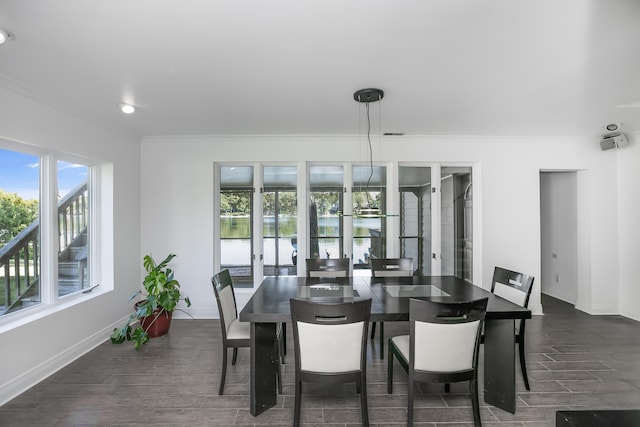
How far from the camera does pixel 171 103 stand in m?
3.07

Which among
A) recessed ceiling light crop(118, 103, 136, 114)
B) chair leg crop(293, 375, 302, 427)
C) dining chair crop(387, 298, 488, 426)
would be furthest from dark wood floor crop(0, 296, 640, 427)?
recessed ceiling light crop(118, 103, 136, 114)

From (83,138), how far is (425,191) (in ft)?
14.3

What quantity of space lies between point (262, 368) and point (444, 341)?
126 centimetres

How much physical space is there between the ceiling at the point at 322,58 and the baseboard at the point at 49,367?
2.38 metres

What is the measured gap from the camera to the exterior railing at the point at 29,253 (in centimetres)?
268

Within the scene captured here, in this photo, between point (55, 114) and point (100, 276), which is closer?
point (55, 114)

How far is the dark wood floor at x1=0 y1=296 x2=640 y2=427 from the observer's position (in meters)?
2.21

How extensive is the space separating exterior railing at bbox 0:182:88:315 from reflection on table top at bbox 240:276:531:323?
6.97ft

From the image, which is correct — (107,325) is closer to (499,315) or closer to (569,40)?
(499,315)

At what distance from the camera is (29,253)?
2.89m

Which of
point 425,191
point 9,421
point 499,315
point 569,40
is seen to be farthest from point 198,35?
point 425,191

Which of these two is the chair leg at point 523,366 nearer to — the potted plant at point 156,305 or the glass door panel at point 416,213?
the glass door panel at point 416,213

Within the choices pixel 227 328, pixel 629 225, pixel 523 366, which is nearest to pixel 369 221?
pixel 523 366

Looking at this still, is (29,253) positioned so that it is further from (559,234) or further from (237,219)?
(559,234)
